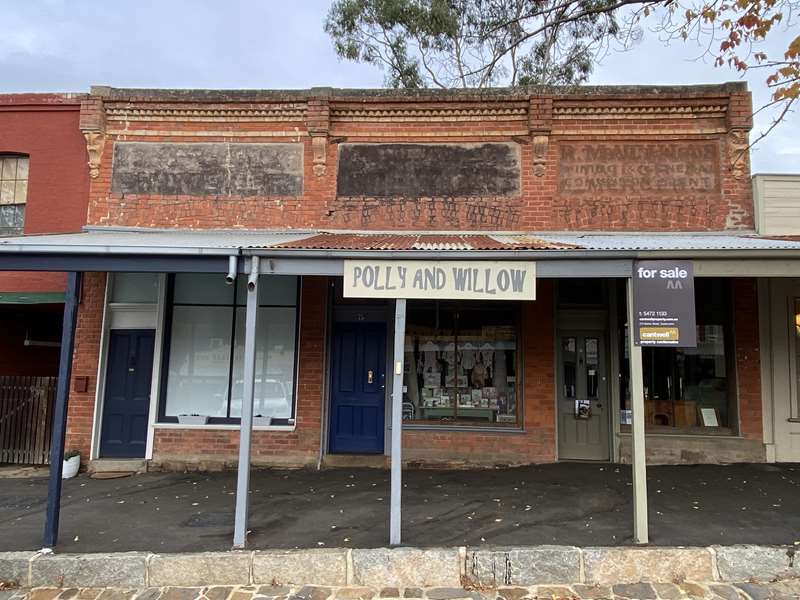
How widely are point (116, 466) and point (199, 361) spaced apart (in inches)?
74.0

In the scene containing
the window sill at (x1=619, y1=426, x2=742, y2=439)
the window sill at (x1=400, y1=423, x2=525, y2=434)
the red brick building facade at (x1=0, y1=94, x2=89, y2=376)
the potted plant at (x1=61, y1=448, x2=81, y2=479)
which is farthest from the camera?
the red brick building facade at (x1=0, y1=94, x2=89, y2=376)

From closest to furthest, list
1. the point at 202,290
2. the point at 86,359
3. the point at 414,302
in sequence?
the point at 86,359
the point at 414,302
the point at 202,290

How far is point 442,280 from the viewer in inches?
205

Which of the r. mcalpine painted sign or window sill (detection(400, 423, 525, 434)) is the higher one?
the r. mcalpine painted sign

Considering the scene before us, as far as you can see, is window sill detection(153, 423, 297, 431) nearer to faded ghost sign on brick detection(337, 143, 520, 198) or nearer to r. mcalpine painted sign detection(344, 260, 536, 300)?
r. mcalpine painted sign detection(344, 260, 536, 300)

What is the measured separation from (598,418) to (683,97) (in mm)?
4976

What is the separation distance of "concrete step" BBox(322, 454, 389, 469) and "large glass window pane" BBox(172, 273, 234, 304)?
290 centimetres

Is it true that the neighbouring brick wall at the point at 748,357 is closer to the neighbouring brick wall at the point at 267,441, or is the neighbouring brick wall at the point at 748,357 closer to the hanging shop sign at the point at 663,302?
the hanging shop sign at the point at 663,302

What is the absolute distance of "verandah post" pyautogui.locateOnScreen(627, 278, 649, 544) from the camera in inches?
190

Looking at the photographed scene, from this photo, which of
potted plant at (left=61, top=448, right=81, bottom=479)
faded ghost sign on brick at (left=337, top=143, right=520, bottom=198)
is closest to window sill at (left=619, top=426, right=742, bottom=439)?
faded ghost sign on brick at (left=337, top=143, right=520, bottom=198)

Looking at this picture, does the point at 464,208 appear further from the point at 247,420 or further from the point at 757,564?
the point at 757,564

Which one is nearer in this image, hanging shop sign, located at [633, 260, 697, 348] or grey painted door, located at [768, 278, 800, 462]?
hanging shop sign, located at [633, 260, 697, 348]

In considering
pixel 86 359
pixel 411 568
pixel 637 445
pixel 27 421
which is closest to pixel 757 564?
pixel 637 445

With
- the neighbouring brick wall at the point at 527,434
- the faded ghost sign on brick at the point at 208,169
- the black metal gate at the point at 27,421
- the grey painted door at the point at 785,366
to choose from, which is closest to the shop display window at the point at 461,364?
the neighbouring brick wall at the point at 527,434
